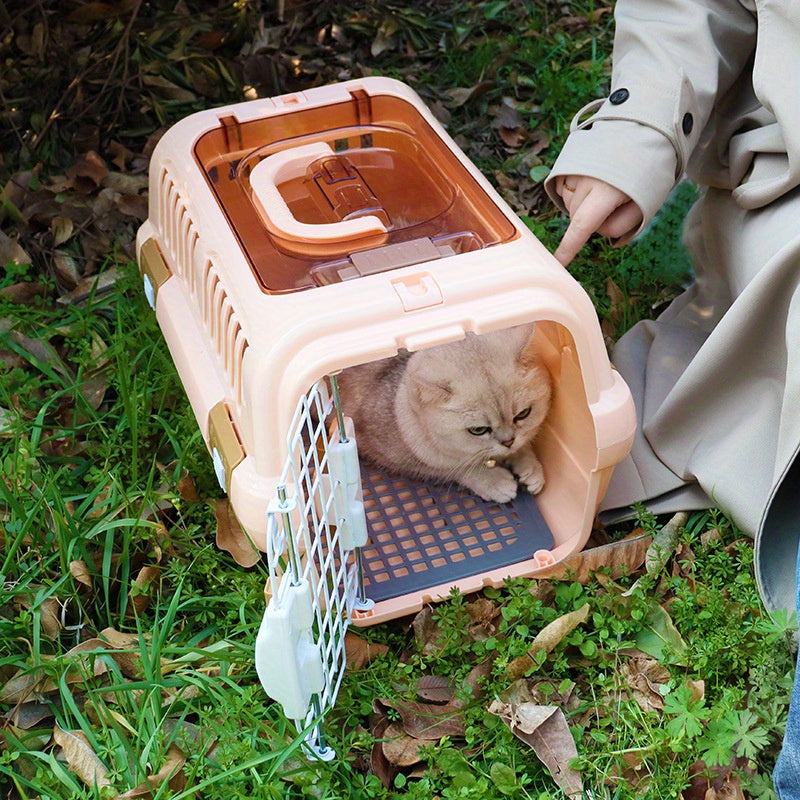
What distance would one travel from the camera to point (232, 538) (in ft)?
6.72

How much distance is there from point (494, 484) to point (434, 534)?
18cm

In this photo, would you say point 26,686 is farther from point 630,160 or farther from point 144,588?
point 630,160

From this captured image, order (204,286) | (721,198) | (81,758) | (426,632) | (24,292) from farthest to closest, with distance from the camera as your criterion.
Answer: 1. (24,292)
2. (721,198)
3. (204,286)
4. (426,632)
5. (81,758)

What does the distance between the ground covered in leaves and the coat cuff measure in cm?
60

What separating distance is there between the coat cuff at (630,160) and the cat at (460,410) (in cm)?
34

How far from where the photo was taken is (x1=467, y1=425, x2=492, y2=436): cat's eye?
210 cm

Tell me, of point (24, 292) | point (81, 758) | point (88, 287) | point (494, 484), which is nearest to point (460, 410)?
point (494, 484)

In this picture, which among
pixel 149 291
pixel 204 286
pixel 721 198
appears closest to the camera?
pixel 204 286

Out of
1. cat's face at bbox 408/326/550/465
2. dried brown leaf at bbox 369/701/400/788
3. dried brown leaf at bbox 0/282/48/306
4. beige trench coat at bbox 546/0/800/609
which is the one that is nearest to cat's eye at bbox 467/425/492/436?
cat's face at bbox 408/326/550/465

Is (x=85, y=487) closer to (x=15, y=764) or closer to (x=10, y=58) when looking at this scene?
(x=15, y=764)

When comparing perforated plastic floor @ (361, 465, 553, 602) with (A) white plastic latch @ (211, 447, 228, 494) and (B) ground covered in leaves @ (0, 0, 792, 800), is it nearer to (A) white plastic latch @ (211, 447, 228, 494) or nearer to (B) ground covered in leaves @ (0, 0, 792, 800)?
(B) ground covered in leaves @ (0, 0, 792, 800)

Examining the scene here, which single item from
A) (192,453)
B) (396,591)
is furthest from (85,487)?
(396,591)

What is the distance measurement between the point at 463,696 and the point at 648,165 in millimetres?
1088

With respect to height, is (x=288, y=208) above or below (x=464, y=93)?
above
